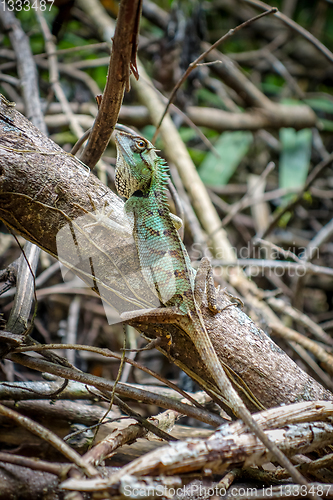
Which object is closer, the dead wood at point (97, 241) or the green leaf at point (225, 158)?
the dead wood at point (97, 241)

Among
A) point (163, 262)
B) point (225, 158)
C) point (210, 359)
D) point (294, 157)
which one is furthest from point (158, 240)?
point (294, 157)

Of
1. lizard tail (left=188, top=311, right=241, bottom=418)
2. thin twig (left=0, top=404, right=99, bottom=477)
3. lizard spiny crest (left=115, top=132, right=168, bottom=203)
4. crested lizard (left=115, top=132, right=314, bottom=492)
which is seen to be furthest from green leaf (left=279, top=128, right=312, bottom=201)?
thin twig (left=0, top=404, right=99, bottom=477)

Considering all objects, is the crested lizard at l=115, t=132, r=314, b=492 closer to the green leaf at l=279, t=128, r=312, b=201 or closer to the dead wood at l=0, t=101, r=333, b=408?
the dead wood at l=0, t=101, r=333, b=408

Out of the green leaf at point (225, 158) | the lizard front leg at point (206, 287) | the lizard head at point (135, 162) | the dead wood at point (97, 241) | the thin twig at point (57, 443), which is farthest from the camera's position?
the green leaf at point (225, 158)

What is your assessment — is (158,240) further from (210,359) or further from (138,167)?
(210,359)

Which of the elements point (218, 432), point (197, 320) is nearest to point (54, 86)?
point (197, 320)

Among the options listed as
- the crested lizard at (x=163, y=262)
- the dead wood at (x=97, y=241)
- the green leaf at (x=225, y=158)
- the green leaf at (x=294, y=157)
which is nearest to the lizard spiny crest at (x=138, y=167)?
the crested lizard at (x=163, y=262)

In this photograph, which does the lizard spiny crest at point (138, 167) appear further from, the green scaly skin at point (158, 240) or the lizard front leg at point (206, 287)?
the lizard front leg at point (206, 287)

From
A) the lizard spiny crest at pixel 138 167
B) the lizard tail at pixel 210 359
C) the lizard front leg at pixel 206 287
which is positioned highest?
the lizard spiny crest at pixel 138 167

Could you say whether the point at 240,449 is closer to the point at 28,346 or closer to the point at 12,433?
the point at 28,346
